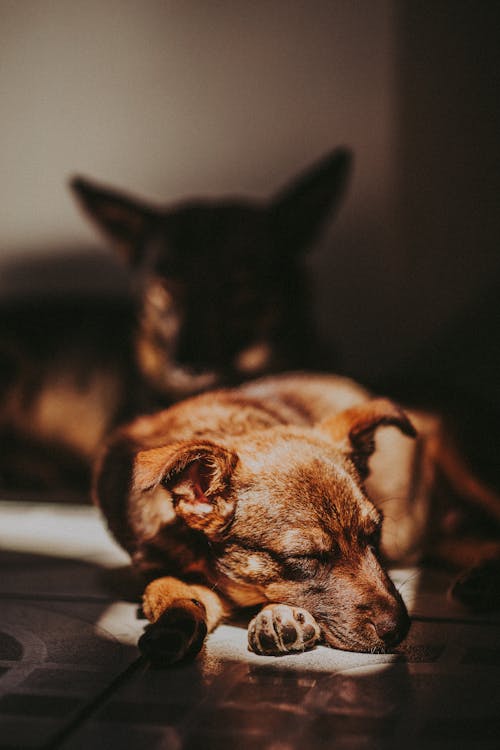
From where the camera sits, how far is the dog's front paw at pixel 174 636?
7.18 ft

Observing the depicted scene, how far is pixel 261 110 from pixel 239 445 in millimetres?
3068

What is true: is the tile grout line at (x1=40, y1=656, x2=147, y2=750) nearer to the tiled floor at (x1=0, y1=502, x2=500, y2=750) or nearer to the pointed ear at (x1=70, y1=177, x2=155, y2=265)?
the tiled floor at (x1=0, y1=502, x2=500, y2=750)

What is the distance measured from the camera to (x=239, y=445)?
261 centimetres

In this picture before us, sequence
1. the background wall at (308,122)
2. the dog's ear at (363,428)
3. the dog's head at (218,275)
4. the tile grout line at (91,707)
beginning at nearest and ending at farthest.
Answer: the tile grout line at (91,707) → the dog's ear at (363,428) → the dog's head at (218,275) → the background wall at (308,122)

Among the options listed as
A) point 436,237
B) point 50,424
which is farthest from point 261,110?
point 50,424

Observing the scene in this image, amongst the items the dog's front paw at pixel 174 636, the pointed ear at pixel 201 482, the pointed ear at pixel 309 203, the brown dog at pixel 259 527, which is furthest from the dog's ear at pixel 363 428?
the pointed ear at pixel 309 203

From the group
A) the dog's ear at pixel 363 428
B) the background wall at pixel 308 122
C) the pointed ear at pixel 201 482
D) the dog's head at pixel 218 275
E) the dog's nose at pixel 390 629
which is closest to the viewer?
the dog's nose at pixel 390 629

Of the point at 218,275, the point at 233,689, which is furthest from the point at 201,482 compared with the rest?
the point at 218,275

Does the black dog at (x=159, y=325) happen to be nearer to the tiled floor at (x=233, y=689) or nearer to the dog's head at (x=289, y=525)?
the dog's head at (x=289, y=525)

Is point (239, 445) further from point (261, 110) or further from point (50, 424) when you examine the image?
point (261, 110)

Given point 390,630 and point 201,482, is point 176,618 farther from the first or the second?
point 390,630

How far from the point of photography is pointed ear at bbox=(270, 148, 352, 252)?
4.34 meters

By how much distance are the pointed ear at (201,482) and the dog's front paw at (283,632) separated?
0.31 meters

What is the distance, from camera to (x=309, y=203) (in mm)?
4398
